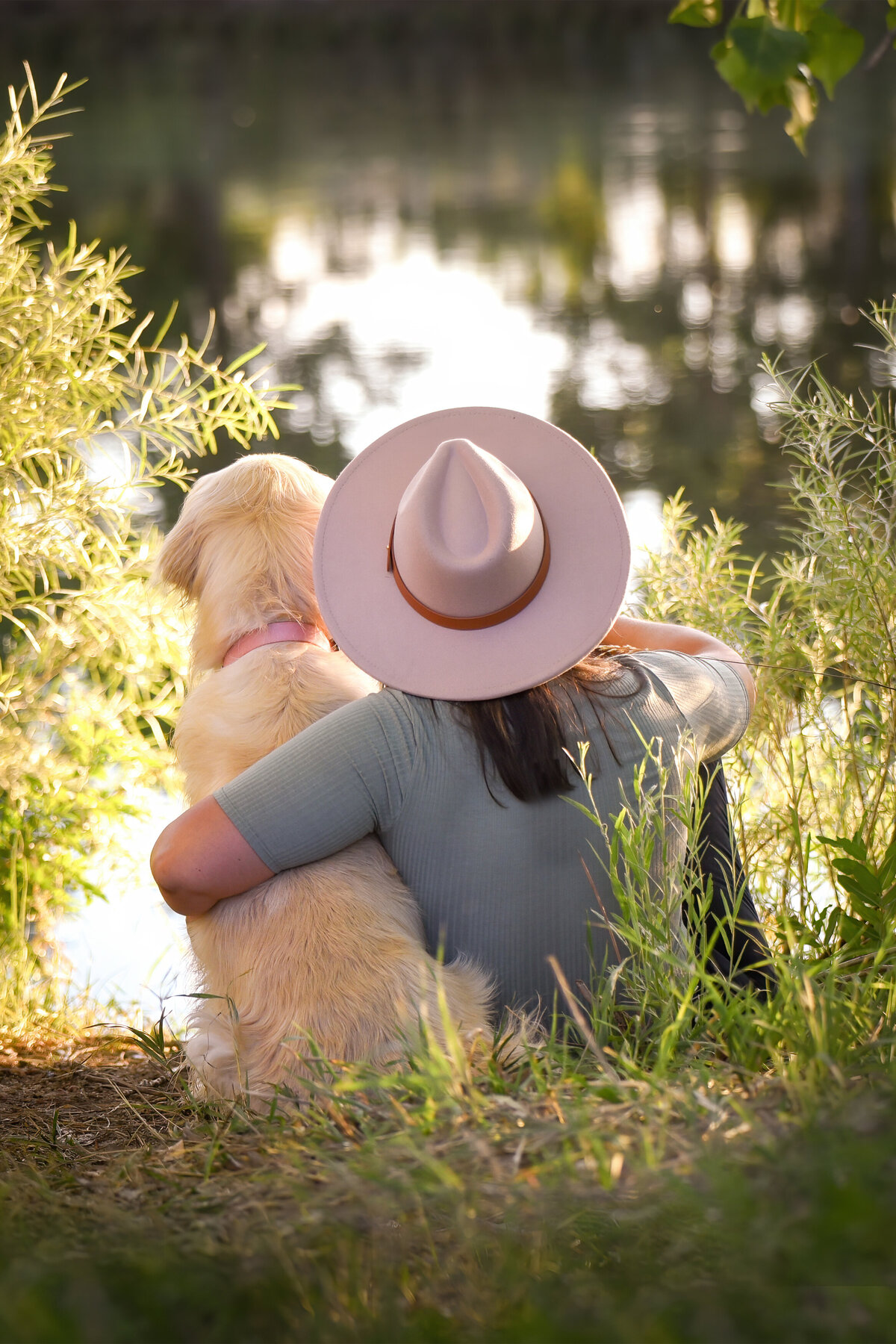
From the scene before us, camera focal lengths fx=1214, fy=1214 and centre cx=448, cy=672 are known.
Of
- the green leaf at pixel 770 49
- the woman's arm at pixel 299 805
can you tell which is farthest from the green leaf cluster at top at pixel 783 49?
the woman's arm at pixel 299 805

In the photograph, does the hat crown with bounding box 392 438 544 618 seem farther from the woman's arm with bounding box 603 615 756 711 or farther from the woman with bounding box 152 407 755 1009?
the woman's arm with bounding box 603 615 756 711

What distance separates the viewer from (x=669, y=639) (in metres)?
2.56

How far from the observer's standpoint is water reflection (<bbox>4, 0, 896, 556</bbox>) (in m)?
10.6

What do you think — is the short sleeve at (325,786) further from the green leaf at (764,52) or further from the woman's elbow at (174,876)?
the green leaf at (764,52)

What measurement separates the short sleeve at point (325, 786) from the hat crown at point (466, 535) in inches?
9.3

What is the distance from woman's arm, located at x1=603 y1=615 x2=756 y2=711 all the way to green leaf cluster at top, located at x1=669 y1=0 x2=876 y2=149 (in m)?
1.14

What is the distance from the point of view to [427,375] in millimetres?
10953

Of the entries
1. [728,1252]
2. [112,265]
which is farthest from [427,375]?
[728,1252]

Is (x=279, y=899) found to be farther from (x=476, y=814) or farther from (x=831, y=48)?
(x=831, y=48)

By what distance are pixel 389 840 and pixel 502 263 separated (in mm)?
14839

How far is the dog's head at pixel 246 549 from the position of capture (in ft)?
7.87

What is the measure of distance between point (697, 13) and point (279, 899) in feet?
7.43

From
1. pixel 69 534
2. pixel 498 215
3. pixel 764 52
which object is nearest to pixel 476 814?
pixel 69 534

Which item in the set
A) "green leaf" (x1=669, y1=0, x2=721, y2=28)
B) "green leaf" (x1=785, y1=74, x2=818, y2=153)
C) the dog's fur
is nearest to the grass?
the dog's fur
